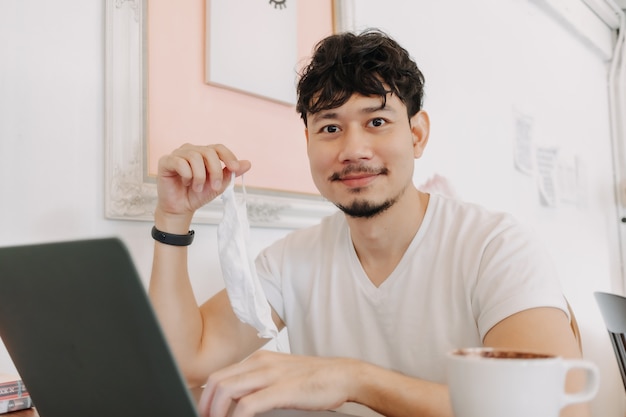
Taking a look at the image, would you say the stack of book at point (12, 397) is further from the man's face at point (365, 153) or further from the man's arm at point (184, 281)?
the man's face at point (365, 153)

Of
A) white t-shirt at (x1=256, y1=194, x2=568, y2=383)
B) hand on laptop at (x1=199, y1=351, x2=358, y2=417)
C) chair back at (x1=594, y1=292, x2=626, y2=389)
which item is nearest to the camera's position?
hand on laptop at (x1=199, y1=351, x2=358, y2=417)

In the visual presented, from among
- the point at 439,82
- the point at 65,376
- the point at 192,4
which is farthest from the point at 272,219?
the point at 439,82

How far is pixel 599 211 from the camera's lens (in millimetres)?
3414

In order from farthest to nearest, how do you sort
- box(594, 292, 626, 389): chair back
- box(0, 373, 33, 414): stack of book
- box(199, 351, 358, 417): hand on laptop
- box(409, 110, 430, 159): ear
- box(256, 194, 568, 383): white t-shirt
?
box(594, 292, 626, 389): chair back
box(409, 110, 430, 159): ear
box(256, 194, 568, 383): white t-shirt
box(0, 373, 33, 414): stack of book
box(199, 351, 358, 417): hand on laptop

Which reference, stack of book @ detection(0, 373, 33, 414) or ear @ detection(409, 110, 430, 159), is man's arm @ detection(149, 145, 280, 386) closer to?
stack of book @ detection(0, 373, 33, 414)

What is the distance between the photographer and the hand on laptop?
22.2 inches

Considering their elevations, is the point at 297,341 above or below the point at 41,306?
below

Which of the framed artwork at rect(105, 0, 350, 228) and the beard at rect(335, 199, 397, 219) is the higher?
the framed artwork at rect(105, 0, 350, 228)

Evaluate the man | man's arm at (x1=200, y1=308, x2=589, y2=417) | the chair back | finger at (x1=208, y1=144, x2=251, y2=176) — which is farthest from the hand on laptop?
the chair back

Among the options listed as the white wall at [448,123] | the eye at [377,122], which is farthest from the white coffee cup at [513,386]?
the white wall at [448,123]

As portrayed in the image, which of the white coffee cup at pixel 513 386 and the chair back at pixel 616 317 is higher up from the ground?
the white coffee cup at pixel 513 386

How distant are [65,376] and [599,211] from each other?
352 cm

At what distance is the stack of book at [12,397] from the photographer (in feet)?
2.37

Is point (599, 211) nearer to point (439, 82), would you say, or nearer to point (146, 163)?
point (439, 82)
